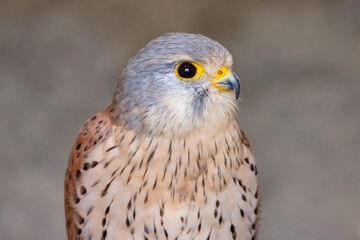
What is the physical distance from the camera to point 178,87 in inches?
83.1

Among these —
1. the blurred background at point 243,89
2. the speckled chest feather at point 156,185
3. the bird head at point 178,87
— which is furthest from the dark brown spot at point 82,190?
the blurred background at point 243,89

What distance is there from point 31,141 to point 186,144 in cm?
278

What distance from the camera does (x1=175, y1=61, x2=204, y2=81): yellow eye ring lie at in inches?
83.5

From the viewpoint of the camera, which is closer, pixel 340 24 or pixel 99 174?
pixel 99 174

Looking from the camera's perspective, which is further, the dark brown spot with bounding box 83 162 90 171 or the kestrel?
the dark brown spot with bounding box 83 162 90 171

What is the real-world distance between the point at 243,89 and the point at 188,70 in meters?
2.49

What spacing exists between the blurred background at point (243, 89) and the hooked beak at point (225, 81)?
2419mm

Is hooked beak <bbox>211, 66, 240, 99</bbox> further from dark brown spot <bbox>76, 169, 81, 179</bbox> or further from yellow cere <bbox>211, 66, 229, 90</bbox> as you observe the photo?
dark brown spot <bbox>76, 169, 81, 179</bbox>

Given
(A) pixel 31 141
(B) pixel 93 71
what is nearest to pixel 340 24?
(B) pixel 93 71

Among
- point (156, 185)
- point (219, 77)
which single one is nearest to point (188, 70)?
point (219, 77)

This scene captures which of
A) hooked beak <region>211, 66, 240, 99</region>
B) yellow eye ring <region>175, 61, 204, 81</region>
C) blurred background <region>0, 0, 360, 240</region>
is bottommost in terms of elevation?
blurred background <region>0, 0, 360, 240</region>

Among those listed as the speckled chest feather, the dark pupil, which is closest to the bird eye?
the dark pupil

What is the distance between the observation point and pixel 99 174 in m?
2.28

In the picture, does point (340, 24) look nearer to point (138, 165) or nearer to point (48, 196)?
point (48, 196)
